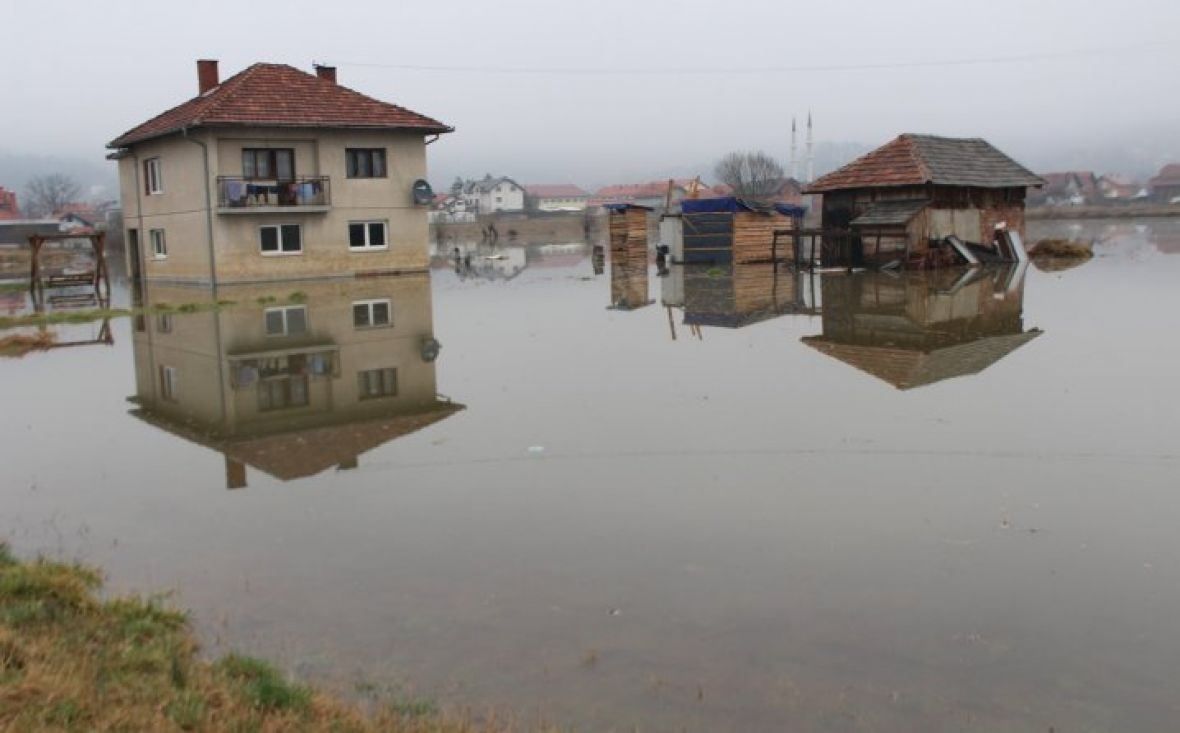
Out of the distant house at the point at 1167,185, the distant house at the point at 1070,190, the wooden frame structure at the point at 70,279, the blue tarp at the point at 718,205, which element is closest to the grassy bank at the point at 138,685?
the wooden frame structure at the point at 70,279

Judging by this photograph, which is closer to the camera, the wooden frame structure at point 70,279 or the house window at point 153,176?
the wooden frame structure at point 70,279

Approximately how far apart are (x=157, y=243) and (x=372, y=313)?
57.6 ft

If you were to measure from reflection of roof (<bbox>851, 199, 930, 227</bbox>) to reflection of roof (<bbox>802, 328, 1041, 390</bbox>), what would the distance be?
1749cm

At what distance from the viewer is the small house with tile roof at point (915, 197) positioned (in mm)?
33812

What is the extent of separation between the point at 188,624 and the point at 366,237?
29100 mm

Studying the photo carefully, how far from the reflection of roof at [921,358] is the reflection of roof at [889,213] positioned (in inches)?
689

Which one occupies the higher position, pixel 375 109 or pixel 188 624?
→ pixel 375 109

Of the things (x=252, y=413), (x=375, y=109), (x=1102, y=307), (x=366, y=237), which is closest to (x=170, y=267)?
(x=366, y=237)

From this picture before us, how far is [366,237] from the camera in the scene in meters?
33.3

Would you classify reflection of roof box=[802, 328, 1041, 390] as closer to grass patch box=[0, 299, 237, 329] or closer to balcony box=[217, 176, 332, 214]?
grass patch box=[0, 299, 237, 329]

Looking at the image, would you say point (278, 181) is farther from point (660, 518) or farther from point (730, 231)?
point (660, 518)

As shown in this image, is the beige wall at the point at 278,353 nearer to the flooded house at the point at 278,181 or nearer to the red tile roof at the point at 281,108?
the flooded house at the point at 278,181

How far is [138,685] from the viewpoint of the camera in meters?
4.27

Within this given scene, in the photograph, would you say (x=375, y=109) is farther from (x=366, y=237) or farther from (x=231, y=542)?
(x=231, y=542)
